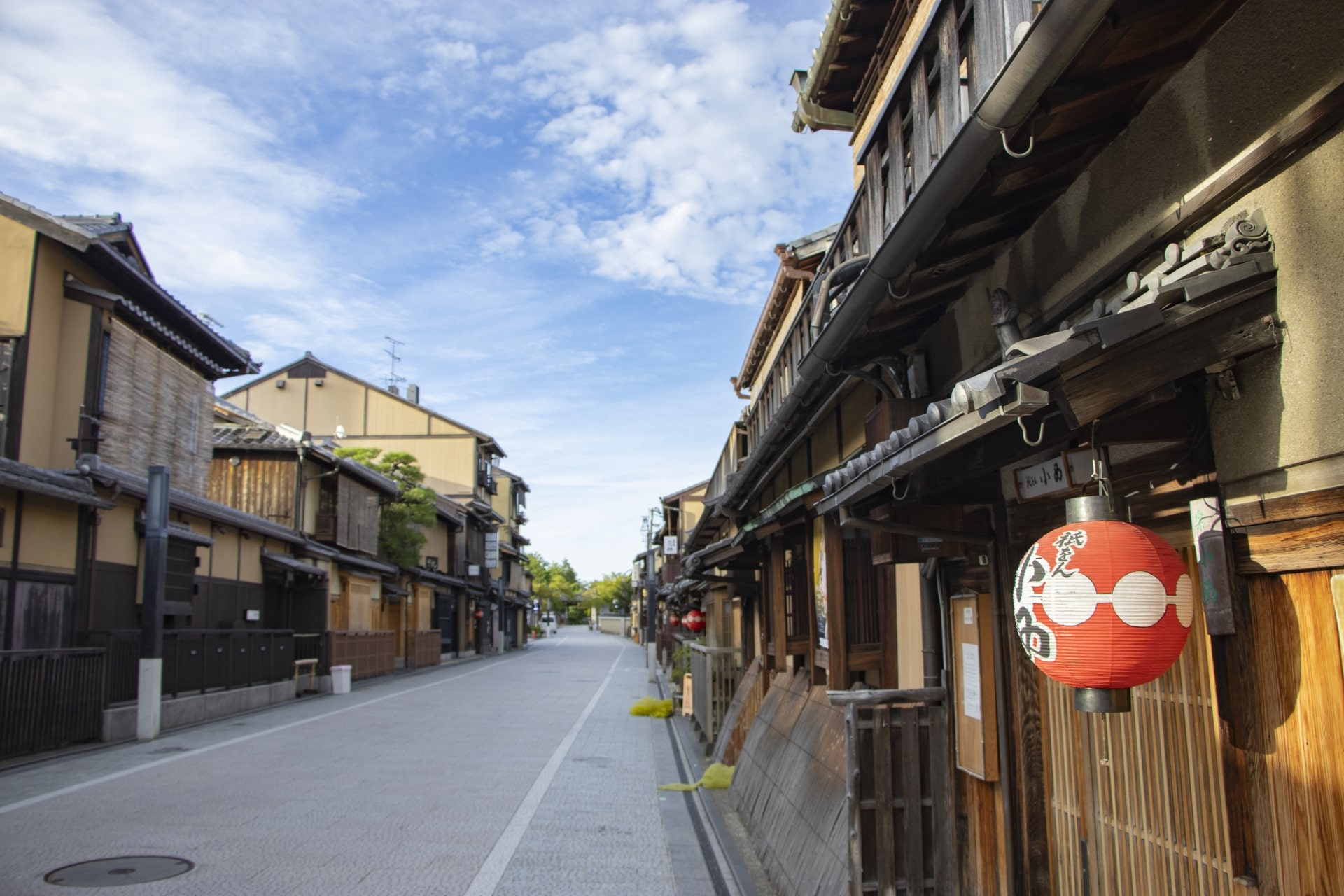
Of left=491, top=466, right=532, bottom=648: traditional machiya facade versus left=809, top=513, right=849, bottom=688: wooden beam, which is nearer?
left=809, top=513, right=849, bottom=688: wooden beam

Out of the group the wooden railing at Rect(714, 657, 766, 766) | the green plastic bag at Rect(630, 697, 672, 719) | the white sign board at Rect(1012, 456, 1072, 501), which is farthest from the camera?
the green plastic bag at Rect(630, 697, 672, 719)

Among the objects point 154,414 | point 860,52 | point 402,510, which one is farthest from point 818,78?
point 402,510

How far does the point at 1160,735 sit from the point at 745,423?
15342 millimetres

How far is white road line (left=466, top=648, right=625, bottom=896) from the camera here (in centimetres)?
791

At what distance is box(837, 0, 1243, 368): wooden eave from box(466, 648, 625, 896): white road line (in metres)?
5.70

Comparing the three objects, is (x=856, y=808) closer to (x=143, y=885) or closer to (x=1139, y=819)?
(x=1139, y=819)

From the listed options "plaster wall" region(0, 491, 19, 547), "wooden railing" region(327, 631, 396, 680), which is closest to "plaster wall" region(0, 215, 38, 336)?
"plaster wall" region(0, 491, 19, 547)

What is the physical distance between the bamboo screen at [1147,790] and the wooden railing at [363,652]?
26.1 m

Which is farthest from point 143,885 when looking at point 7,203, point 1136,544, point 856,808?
point 7,203

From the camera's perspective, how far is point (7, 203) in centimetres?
1684

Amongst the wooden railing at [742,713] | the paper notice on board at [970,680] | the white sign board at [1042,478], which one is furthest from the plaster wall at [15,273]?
the white sign board at [1042,478]

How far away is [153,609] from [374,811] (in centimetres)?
887

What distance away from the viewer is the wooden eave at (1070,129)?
371cm

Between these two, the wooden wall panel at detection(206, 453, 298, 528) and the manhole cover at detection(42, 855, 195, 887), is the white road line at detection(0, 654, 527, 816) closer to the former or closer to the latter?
the manhole cover at detection(42, 855, 195, 887)
